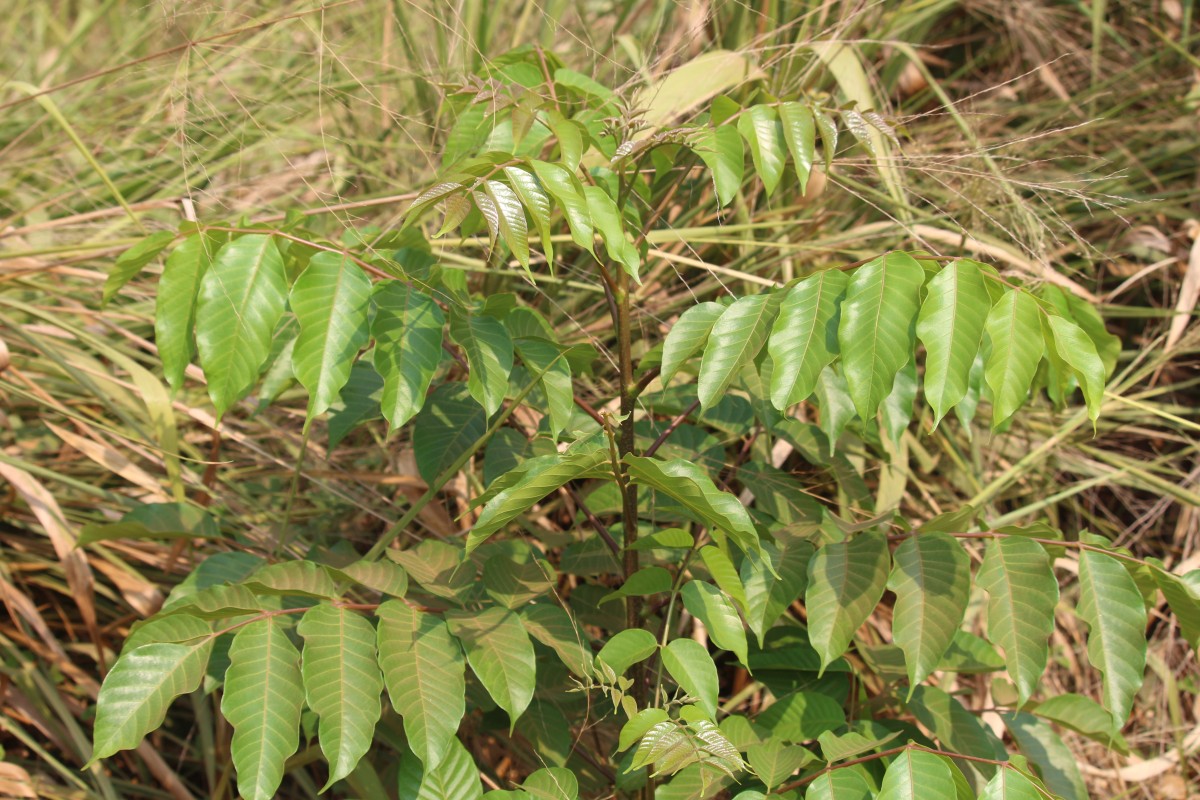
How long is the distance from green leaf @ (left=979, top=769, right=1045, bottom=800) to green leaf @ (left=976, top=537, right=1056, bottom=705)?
0.29 ft

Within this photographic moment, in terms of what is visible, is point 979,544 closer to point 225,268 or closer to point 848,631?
point 848,631

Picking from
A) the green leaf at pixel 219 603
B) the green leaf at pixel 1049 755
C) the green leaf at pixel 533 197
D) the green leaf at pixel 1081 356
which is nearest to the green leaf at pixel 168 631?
the green leaf at pixel 219 603

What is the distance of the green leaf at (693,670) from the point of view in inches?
44.3

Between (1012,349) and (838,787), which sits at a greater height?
(1012,349)

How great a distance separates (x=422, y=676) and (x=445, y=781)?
0.16 meters

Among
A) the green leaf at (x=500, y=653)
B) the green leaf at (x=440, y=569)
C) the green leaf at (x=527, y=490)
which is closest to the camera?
the green leaf at (x=527, y=490)

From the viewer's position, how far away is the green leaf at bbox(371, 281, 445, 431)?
1.16m

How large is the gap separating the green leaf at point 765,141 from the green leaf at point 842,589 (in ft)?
1.41

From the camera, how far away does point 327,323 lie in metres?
1.14

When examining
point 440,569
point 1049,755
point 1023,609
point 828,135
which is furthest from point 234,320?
point 1049,755

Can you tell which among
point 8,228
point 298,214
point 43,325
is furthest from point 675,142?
point 8,228

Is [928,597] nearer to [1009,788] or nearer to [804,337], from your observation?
[1009,788]

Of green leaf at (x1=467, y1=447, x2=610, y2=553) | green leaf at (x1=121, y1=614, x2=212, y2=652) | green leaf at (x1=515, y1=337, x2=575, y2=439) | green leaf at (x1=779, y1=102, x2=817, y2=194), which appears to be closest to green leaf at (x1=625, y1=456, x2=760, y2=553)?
green leaf at (x1=467, y1=447, x2=610, y2=553)

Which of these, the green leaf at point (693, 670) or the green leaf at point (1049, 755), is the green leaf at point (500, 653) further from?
the green leaf at point (1049, 755)
